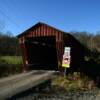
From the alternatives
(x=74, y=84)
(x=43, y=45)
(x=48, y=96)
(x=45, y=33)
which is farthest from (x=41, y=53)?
(x=48, y=96)

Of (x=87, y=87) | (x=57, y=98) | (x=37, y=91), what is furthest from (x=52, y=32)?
(x=57, y=98)

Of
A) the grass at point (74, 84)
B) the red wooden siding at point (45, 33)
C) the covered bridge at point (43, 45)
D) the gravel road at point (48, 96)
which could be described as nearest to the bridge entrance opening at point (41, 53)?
the covered bridge at point (43, 45)

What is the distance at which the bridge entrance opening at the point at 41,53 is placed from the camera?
30.8 metres

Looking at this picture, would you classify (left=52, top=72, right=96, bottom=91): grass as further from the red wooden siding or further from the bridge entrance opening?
the bridge entrance opening

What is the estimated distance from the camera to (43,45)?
3472 centimetres

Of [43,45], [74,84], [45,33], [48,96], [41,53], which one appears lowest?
[48,96]

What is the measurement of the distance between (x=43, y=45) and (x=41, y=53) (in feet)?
3.97

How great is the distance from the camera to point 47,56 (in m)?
36.0

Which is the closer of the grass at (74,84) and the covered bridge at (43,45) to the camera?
the grass at (74,84)

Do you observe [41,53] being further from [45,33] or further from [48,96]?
[48,96]

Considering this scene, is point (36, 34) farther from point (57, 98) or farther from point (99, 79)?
point (57, 98)

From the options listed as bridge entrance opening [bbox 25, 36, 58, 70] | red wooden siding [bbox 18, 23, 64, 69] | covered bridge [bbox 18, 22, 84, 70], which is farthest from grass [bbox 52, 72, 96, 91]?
bridge entrance opening [bbox 25, 36, 58, 70]

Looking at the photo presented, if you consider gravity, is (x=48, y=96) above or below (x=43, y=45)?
below

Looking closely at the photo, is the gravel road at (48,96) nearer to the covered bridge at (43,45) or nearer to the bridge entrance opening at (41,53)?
the covered bridge at (43,45)
